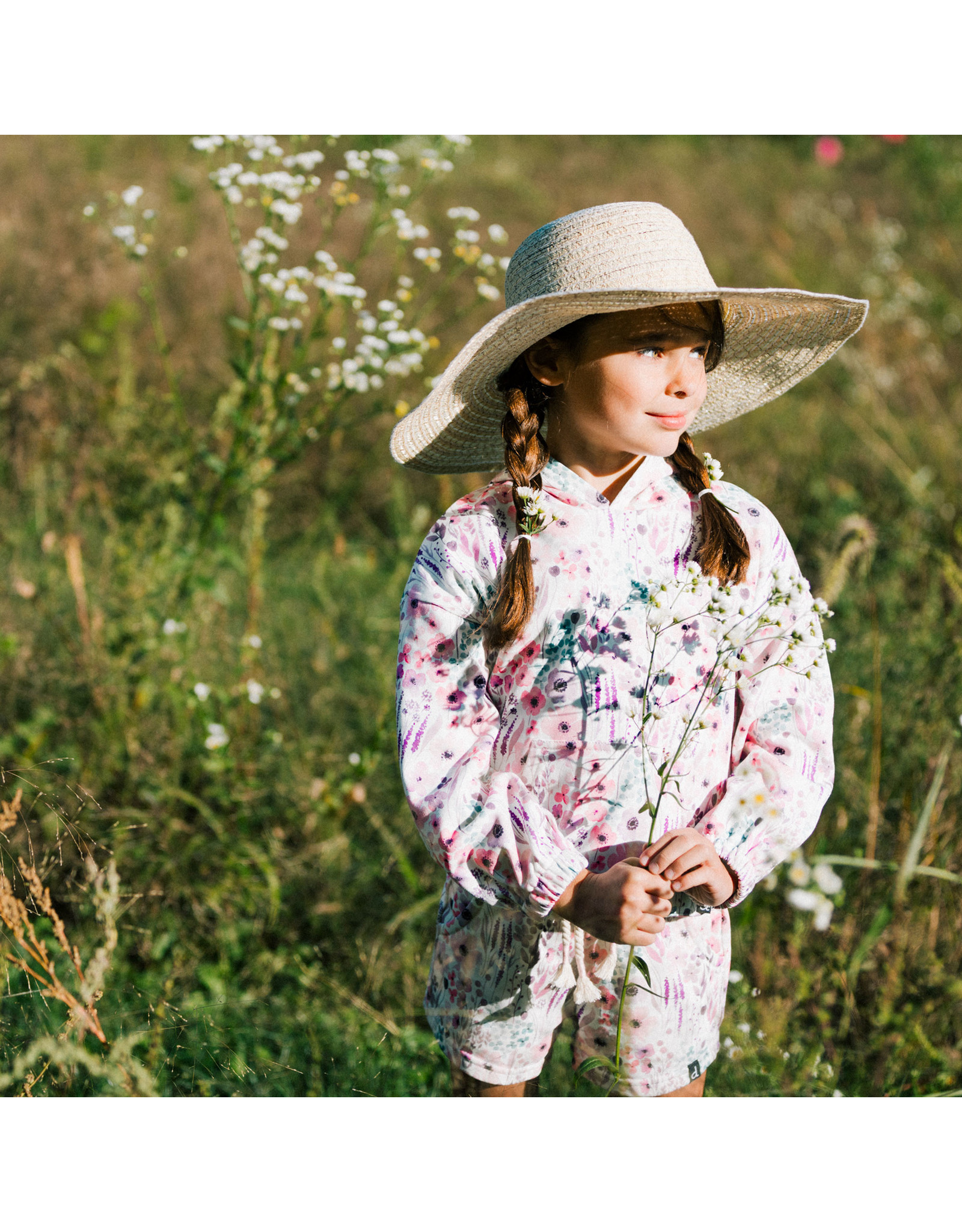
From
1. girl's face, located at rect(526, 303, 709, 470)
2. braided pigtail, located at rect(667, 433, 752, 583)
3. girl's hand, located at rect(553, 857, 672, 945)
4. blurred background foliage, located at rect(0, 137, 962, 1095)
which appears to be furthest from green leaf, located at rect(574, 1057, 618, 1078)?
girl's face, located at rect(526, 303, 709, 470)

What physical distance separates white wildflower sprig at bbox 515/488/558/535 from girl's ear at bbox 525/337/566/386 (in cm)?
16

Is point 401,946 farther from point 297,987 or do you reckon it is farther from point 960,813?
point 960,813

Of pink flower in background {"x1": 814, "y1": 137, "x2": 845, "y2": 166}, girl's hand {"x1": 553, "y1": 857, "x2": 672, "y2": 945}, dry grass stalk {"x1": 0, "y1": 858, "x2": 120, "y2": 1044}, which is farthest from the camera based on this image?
pink flower in background {"x1": 814, "y1": 137, "x2": 845, "y2": 166}

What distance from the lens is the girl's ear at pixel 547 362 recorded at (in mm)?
1382

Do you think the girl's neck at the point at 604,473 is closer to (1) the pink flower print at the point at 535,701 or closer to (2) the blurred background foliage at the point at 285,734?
(1) the pink flower print at the point at 535,701

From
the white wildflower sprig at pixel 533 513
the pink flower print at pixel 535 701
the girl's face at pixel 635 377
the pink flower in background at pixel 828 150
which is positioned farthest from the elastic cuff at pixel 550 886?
the pink flower in background at pixel 828 150

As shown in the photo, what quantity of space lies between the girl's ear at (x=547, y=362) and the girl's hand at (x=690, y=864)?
0.63 m

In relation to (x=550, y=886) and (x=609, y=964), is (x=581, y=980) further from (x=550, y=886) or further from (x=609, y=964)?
(x=550, y=886)

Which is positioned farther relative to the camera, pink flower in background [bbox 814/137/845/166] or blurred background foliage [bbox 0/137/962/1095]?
pink flower in background [bbox 814/137/845/166]

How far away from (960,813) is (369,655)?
1506 mm

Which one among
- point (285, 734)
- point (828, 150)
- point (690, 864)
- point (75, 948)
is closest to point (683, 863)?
point (690, 864)

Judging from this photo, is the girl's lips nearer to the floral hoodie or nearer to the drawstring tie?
the floral hoodie

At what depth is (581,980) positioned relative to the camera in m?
1.38

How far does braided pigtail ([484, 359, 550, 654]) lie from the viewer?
1.33 meters
